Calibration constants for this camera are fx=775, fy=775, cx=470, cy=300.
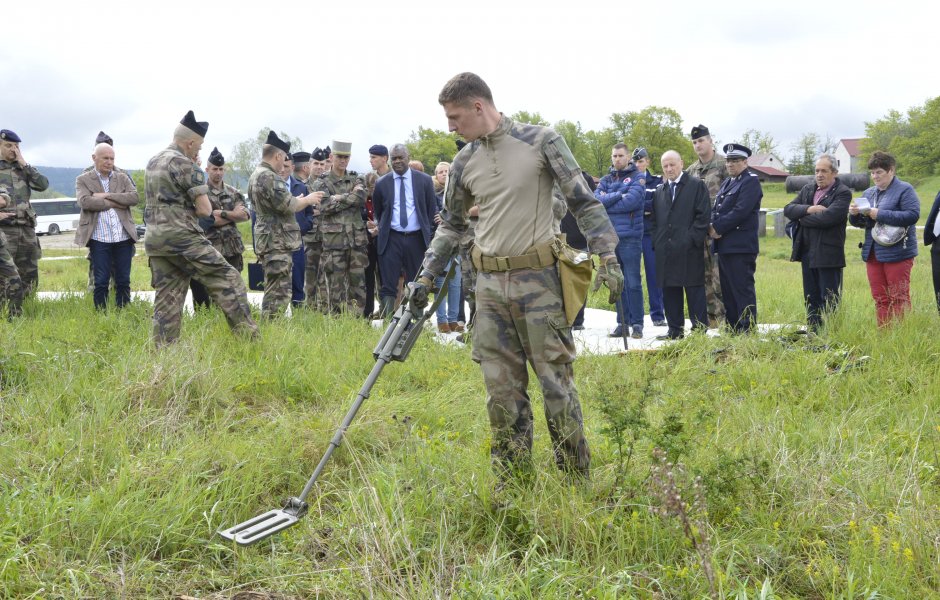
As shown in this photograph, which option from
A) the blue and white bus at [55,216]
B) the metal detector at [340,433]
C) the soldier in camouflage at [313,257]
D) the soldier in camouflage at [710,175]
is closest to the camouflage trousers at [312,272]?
the soldier in camouflage at [313,257]

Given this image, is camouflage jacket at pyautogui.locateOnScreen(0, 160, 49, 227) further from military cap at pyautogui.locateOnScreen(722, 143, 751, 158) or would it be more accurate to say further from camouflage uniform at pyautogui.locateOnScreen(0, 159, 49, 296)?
military cap at pyautogui.locateOnScreen(722, 143, 751, 158)

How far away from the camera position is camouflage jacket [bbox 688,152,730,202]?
27.5ft

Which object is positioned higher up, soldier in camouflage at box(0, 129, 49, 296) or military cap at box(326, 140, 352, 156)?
military cap at box(326, 140, 352, 156)

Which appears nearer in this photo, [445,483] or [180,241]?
[445,483]

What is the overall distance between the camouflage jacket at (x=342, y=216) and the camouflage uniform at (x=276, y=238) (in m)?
0.88

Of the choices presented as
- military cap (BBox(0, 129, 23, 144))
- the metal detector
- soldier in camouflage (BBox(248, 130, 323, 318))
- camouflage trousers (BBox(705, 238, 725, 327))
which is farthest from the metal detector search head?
military cap (BBox(0, 129, 23, 144))

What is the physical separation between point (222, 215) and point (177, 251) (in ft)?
7.56

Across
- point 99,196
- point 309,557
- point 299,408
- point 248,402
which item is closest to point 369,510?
point 309,557

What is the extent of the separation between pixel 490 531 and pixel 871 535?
1538 mm

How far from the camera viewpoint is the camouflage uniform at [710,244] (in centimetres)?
839

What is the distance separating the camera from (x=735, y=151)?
7609mm

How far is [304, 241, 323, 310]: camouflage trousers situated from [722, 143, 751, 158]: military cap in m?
4.65

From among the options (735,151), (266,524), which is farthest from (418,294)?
(735,151)

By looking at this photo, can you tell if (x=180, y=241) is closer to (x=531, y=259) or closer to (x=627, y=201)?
(x=531, y=259)
